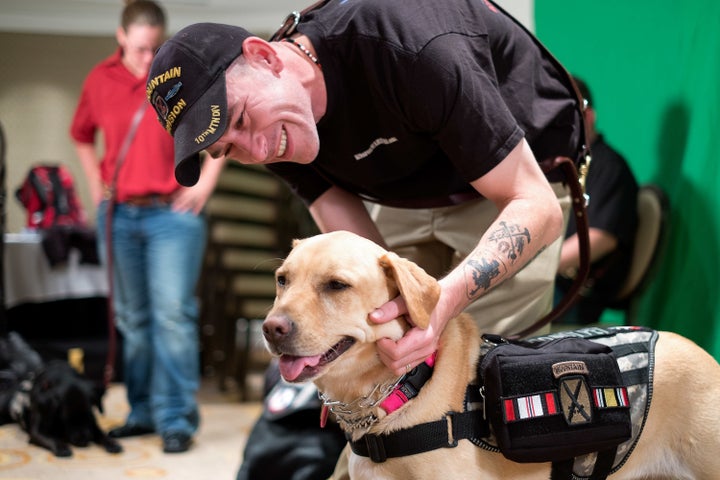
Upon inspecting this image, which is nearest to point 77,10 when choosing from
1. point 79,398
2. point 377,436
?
point 79,398

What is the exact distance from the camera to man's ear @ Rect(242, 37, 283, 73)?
1455 millimetres

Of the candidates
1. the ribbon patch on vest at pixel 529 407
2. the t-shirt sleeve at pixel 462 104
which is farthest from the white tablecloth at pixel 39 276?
the ribbon patch on vest at pixel 529 407

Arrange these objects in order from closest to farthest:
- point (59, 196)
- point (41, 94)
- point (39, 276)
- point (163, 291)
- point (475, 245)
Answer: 1. point (475, 245)
2. point (163, 291)
3. point (39, 276)
4. point (59, 196)
5. point (41, 94)

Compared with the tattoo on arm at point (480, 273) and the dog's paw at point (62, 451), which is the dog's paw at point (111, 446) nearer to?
the dog's paw at point (62, 451)

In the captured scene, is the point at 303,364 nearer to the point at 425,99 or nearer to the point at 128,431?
the point at 425,99

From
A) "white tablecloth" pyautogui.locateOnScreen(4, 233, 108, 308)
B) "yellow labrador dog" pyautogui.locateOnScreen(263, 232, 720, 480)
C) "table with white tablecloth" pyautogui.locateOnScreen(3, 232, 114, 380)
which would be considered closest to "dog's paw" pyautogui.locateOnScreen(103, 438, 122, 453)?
"table with white tablecloth" pyautogui.locateOnScreen(3, 232, 114, 380)

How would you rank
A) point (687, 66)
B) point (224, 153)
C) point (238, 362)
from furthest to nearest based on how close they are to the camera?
point (238, 362), point (687, 66), point (224, 153)

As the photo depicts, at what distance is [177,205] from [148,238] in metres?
0.19

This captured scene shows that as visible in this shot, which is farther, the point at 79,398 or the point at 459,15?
the point at 79,398

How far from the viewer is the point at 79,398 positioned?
3.30m

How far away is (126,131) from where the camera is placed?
135 inches

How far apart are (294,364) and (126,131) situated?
95.3 inches

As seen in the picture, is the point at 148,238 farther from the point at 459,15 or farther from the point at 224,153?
the point at 459,15

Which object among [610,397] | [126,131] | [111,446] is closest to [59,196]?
[126,131]
